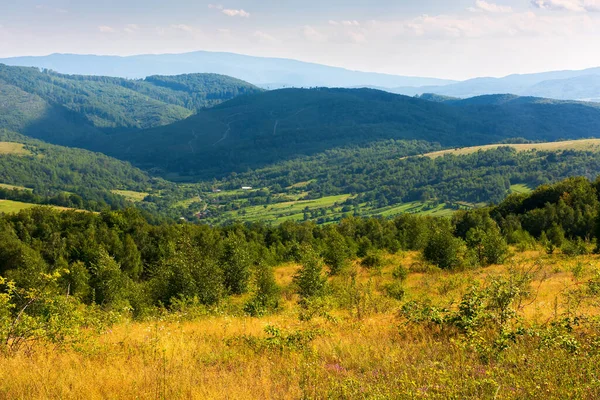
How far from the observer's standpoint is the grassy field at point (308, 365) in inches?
272

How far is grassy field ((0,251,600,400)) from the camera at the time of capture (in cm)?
691

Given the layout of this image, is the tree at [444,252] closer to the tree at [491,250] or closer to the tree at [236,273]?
the tree at [491,250]

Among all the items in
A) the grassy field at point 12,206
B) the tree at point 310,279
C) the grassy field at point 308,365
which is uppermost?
the grassy field at point 308,365

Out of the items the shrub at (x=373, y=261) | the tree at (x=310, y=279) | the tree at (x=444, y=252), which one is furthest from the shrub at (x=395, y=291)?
the shrub at (x=373, y=261)

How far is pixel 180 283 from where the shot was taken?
26.3m

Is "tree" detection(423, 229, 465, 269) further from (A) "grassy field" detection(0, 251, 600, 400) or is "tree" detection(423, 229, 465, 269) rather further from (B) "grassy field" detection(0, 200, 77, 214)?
(B) "grassy field" detection(0, 200, 77, 214)

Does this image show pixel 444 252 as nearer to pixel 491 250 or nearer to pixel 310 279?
pixel 491 250

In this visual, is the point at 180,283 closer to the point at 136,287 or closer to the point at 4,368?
the point at 136,287

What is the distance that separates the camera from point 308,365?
8234 mm

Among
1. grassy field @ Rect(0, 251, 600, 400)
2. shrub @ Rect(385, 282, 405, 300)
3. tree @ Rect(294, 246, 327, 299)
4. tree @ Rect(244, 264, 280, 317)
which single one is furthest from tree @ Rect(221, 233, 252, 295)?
grassy field @ Rect(0, 251, 600, 400)

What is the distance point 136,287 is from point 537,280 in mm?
32958

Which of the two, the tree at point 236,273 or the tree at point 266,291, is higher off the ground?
the tree at point 266,291

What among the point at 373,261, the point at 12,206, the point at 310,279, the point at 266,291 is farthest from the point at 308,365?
the point at 12,206

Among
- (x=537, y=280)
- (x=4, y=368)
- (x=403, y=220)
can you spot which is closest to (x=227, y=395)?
(x=4, y=368)
